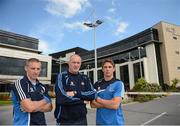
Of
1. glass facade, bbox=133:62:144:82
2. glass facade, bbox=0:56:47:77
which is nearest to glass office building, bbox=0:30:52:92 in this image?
glass facade, bbox=0:56:47:77

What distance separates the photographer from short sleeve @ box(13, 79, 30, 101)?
3.08 m

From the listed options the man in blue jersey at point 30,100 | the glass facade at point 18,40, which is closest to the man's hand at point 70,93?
the man in blue jersey at point 30,100

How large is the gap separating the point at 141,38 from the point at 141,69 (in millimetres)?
8169

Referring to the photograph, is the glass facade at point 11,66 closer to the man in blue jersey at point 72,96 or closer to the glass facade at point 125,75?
the glass facade at point 125,75

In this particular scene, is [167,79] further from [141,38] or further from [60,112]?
[60,112]

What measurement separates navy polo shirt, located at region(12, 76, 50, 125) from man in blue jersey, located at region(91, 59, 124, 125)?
0.93 m

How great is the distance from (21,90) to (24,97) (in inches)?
4.8

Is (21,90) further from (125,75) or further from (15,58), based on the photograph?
(125,75)

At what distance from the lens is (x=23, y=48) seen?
53.1m

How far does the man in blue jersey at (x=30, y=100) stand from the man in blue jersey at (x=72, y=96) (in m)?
0.25

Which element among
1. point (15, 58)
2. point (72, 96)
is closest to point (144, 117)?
point (72, 96)

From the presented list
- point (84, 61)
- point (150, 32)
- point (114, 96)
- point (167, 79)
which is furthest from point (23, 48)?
point (114, 96)

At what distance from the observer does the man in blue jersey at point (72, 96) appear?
10.3ft

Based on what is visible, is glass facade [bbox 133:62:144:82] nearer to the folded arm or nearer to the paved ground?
the paved ground
